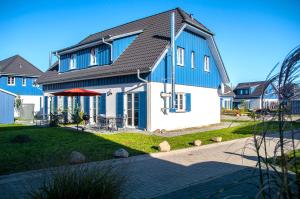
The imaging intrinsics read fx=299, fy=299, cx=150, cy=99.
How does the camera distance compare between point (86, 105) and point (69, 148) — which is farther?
point (86, 105)

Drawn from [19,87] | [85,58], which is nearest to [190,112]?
[85,58]

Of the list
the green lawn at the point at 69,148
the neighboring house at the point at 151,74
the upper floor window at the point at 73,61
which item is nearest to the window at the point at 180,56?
the neighboring house at the point at 151,74

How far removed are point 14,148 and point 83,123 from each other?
34.9ft

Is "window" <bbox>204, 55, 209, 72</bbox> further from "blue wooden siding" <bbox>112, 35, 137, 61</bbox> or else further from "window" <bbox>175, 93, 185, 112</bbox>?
"blue wooden siding" <bbox>112, 35, 137, 61</bbox>

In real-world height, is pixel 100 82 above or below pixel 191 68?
below

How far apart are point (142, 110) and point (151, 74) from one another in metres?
2.13

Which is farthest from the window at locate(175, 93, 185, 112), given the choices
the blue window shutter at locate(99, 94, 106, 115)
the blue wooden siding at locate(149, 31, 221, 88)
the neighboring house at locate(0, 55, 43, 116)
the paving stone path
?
the neighboring house at locate(0, 55, 43, 116)

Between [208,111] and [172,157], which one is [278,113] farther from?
[208,111]

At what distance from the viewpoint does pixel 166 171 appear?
25.9 feet

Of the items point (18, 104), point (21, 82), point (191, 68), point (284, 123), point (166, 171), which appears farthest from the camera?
point (21, 82)

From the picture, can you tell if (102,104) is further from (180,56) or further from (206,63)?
(206,63)

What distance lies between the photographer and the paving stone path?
19.4ft

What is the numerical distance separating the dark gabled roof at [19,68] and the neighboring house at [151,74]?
16.2 metres

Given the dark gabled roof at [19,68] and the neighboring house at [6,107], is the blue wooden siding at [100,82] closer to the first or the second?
the neighboring house at [6,107]
